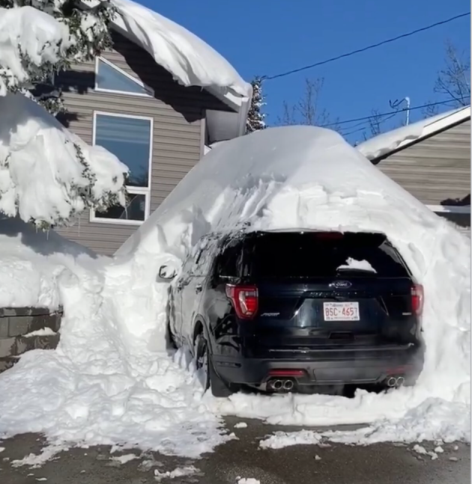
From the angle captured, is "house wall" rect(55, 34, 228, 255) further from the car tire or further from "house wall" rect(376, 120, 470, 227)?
the car tire

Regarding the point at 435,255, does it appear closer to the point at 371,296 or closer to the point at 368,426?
the point at 371,296

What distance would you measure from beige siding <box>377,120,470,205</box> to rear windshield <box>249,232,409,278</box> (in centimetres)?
1032

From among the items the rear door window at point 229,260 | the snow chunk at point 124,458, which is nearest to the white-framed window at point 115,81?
the rear door window at point 229,260

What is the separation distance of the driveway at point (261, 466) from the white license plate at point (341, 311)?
3.65 feet

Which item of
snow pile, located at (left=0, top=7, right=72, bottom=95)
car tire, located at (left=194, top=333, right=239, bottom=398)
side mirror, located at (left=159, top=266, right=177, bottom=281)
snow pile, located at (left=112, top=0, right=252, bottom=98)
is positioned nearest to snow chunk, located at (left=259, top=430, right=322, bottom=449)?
car tire, located at (left=194, top=333, right=239, bottom=398)

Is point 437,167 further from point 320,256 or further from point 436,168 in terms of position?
point 320,256

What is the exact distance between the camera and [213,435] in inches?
219

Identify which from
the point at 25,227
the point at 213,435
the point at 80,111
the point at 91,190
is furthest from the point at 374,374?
the point at 80,111

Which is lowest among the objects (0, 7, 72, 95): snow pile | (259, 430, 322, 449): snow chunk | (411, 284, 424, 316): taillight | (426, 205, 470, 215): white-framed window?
(259, 430, 322, 449): snow chunk

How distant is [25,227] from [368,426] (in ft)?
19.3

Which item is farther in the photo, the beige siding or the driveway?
the beige siding

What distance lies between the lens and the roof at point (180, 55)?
43.8 feet

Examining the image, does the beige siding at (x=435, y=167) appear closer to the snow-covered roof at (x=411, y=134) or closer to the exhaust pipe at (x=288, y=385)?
the snow-covered roof at (x=411, y=134)

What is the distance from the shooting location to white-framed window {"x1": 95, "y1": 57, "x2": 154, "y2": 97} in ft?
46.0
